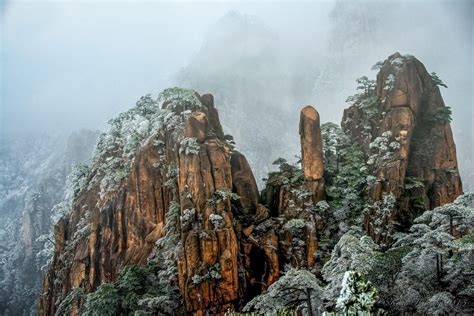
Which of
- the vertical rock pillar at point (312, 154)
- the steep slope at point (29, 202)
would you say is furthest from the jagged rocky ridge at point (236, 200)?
the steep slope at point (29, 202)

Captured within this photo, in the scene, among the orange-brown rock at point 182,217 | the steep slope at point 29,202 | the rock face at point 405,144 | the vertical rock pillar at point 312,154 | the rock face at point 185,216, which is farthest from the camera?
the steep slope at point 29,202

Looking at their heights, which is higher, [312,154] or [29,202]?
[29,202]

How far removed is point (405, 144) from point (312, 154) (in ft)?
29.7

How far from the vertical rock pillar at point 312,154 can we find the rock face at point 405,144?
197 inches

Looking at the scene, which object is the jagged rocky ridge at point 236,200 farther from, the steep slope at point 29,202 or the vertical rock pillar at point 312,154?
the steep slope at point 29,202

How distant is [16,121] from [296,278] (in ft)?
512

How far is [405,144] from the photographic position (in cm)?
4953

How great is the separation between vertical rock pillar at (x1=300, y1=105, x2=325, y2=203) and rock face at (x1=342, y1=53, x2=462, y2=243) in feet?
16.4

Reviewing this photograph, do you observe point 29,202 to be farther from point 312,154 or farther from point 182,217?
point 312,154

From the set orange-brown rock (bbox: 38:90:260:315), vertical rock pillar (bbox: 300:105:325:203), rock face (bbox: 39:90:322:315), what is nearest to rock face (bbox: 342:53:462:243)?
vertical rock pillar (bbox: 300:105:325:203)

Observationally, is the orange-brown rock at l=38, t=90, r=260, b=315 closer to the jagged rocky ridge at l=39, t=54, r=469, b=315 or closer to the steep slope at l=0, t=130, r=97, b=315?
the jagged rocky ridge at l=39, t=54, r=469, b=315

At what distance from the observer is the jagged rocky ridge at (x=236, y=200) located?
45969 millimetres

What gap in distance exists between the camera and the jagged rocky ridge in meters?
46.0

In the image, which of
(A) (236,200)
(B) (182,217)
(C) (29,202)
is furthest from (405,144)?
(C) (29,202)
